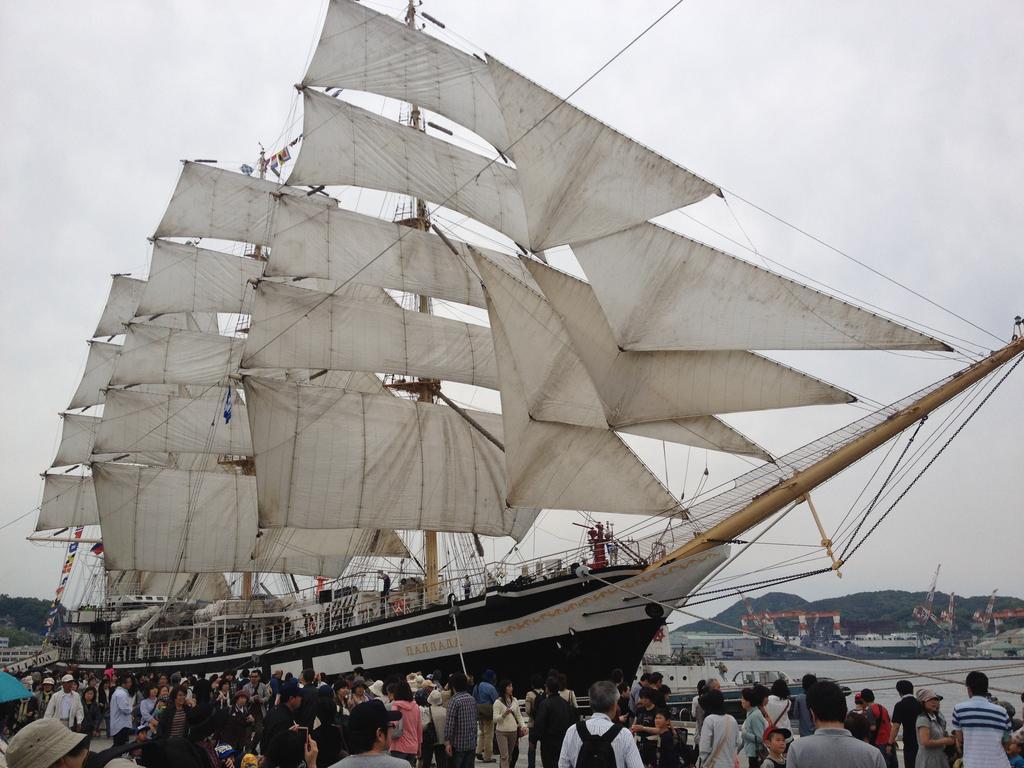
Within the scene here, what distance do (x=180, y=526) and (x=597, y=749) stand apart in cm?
4495

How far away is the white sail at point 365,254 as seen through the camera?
38.3 m

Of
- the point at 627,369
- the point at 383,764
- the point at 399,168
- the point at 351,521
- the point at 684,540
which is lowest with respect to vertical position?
the point at 383,764

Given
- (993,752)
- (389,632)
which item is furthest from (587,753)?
(389,632)

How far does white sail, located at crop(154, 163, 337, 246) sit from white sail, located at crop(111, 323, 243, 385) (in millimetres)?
5972

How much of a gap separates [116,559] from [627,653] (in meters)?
33.5

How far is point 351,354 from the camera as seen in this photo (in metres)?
37.0

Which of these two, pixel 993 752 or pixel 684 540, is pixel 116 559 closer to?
pixel 684 540

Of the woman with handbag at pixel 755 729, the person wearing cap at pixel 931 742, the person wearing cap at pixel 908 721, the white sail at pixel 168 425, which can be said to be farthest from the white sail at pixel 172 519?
the person wearing cap at pixel 931 742

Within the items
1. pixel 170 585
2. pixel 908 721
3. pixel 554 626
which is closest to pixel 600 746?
pixel 908 721

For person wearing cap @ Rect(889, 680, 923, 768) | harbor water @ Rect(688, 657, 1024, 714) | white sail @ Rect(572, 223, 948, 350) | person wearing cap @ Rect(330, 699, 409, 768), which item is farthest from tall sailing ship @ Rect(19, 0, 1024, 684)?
person wearing cap @ Rect(330, 699, 409, 768)

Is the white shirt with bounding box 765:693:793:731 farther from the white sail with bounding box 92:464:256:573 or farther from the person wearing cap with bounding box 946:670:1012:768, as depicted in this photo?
the white sail with bounding box 92:464:256:573

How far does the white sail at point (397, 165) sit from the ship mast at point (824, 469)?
22754 millimetres

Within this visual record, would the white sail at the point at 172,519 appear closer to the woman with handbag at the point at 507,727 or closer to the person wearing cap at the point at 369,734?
the woman with handbag at the point at 507,727

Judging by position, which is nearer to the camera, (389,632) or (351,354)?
(389,632)
